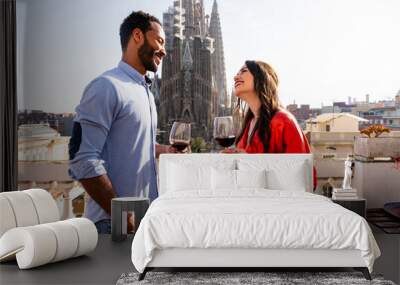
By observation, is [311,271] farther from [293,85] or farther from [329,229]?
[293,85]

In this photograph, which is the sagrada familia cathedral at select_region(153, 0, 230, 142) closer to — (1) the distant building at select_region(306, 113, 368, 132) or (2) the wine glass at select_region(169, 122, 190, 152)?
(2) the wine glass at select_region(169, 122, 190, 152)

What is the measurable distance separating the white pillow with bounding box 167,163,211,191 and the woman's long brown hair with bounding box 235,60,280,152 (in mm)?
846

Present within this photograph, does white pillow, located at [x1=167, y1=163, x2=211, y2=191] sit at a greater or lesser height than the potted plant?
lesser

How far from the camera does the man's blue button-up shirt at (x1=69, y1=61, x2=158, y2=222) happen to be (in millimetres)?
6535

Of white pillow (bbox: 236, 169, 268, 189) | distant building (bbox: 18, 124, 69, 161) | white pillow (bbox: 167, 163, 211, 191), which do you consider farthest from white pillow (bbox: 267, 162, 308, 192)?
distant building (bbox: 18, 124, 69, 161)

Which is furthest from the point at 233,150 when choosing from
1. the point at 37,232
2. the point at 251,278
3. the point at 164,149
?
the point at 37,232

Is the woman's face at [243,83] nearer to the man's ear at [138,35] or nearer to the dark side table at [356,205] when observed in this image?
the man's ear at [138,35]

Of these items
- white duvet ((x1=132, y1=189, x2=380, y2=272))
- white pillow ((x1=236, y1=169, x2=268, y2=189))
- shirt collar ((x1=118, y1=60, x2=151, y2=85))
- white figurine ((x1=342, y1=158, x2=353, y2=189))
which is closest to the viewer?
white duvet ((x1=132, y1=189, x2=380, y2=272))

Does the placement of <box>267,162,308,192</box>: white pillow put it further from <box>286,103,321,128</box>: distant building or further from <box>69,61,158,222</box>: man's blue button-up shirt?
<box>69,61,158,222</box>: man's blue button-up shirt

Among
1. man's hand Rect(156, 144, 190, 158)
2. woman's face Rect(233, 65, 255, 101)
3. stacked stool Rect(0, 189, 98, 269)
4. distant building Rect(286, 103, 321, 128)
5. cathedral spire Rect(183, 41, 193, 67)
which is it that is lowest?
stacked stool Rect(0, 189, 98, 269)

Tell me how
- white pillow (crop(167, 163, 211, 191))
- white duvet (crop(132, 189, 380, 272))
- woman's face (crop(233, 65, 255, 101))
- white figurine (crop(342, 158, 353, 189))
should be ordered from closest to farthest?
white duvet (crop(132, 189, 380, 272)) → white pillow (crop(167, 163, 211, 191)) → white figurine (crop(342, 158, 353, 189)) → woman's face (crop(233, 65, 255, 101))

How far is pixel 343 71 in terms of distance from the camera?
6.84 metres

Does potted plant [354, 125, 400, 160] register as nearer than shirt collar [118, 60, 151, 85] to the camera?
No

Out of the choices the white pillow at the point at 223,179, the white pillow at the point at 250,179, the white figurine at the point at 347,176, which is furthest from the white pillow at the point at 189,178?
the white figurine at the point at 347,176
